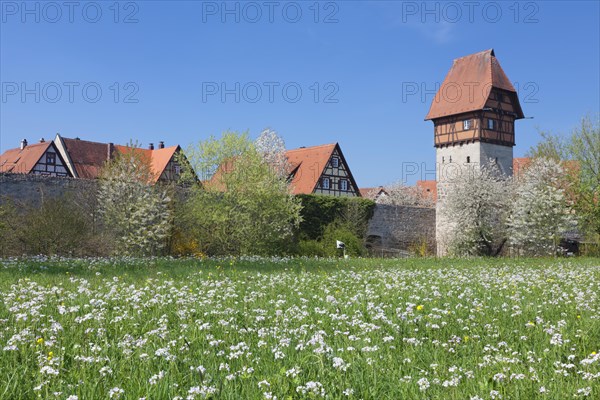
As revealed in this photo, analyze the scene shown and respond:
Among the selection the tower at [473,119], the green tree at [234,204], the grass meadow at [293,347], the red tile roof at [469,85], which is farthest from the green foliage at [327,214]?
the grass meadow at [293,347]

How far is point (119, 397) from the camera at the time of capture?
3492 mm

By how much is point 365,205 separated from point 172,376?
32878mm

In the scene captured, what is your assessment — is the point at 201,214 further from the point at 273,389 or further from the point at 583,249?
the point at 583,249

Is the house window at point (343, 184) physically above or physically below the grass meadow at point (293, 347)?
above

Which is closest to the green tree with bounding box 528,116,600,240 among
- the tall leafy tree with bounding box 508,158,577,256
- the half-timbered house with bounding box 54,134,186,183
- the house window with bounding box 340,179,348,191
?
the tall leafy tree with bounding box 508,158,577,256

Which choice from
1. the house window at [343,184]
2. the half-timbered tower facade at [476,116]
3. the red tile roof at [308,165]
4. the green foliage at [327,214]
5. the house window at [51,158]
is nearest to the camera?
the green foliage at [327,214]

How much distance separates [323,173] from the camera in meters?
47.3

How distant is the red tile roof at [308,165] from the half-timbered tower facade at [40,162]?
821 inches

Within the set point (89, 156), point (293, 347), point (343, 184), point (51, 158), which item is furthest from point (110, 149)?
point (293, 347)

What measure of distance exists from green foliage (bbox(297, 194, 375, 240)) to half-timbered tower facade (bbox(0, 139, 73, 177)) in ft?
87.7

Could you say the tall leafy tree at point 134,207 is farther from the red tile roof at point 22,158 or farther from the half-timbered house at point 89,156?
the red tile roof at point 22,158

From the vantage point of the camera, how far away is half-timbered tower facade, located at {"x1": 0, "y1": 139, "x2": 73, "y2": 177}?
49.0 m

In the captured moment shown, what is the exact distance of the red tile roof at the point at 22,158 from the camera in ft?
162

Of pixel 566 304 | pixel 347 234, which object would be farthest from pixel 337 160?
pixel 566 304
